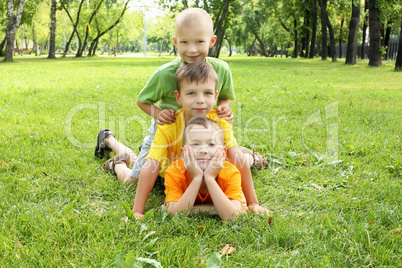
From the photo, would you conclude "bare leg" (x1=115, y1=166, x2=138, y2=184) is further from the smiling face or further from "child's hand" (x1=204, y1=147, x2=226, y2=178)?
"child's hand" (x1=204, y1=147, x2=226, y2=178)

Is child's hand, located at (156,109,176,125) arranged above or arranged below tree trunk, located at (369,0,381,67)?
below

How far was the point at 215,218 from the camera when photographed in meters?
2.79

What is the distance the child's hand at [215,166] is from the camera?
270 cm

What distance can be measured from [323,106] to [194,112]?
17.3ft

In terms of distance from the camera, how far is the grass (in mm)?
2189

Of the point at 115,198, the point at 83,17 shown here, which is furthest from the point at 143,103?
the point at 83,17

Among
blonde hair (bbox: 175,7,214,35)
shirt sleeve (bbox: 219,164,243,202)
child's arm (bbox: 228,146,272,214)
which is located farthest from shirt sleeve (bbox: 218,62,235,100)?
shirt sleeve (bbox: 219,164,243,202)

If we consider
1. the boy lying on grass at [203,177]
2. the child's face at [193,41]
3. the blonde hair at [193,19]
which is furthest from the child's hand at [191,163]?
the blonde hair at [193,19]

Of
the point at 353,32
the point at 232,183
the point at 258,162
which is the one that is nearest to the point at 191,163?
the point at 232,183

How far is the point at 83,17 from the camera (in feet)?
152

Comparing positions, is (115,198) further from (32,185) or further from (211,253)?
(211,253)

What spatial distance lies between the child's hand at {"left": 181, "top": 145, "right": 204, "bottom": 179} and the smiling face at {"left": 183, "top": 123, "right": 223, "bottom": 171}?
2.2 inches

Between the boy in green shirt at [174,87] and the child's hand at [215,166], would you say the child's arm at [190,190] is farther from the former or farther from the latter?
the boy in green shirt at [174,87]

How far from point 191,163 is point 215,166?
192 mm
